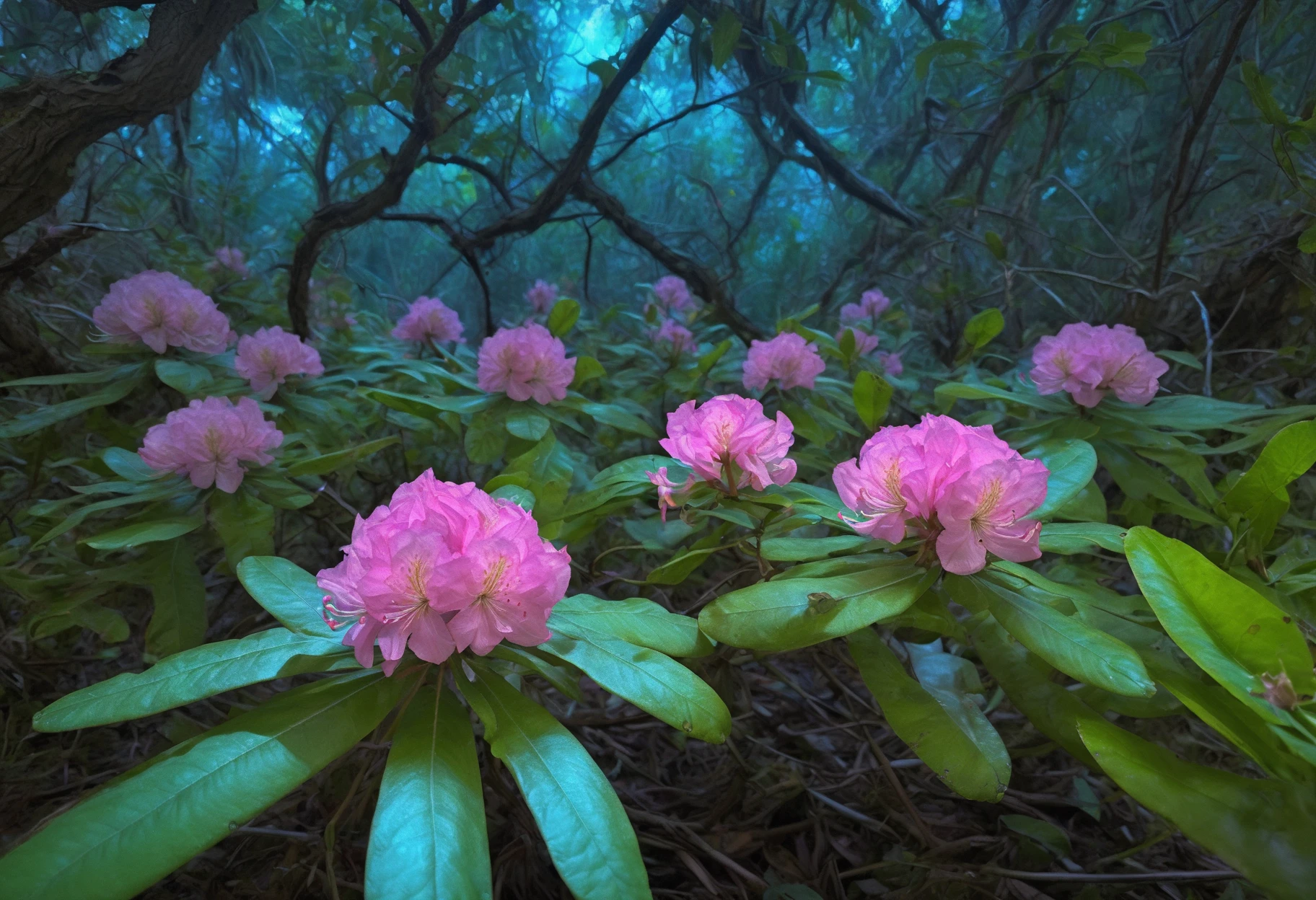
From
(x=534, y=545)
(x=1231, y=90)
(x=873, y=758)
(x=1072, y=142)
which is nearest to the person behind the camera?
(x=534, y=545)

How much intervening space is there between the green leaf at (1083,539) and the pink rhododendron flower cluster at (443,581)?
0.56 metres

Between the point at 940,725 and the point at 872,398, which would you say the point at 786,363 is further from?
the point at 940,725

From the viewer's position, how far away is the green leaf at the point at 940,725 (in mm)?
624

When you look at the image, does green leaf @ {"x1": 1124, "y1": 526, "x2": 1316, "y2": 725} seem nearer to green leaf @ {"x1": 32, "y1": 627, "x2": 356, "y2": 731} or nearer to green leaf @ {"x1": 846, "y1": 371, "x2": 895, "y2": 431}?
green leaf @ {"x1": 846, "y1": 371, "x2": 895, "y2": 431}

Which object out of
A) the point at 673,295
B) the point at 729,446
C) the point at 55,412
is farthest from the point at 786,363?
the point at 55,412

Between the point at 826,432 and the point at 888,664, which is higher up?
the point at 826,432

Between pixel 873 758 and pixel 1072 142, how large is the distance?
93.5 inches

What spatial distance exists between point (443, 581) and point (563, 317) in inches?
48.2

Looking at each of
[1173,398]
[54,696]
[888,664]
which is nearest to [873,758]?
[888,664]

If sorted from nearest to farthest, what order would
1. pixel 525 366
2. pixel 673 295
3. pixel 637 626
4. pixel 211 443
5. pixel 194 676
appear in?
pixel 194 676 → pixel 637 626 → pixel 211 443 → pixel 525 366 → pixel 673 295

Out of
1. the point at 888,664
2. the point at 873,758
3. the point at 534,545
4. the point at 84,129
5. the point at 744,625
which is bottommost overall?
the point at 873,758

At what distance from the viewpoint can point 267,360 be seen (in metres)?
1.56

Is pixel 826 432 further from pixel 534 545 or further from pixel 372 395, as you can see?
pixel 534 545

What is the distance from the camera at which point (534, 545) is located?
67 centimetres
